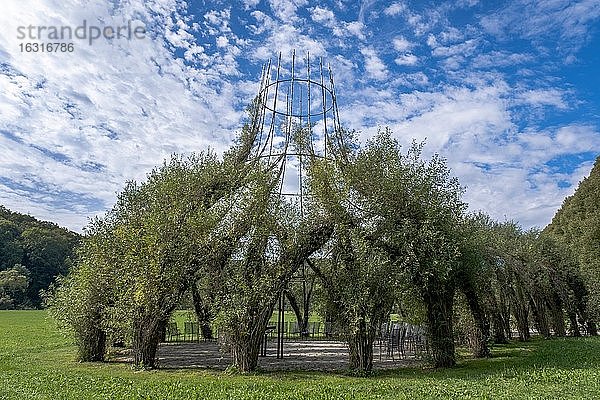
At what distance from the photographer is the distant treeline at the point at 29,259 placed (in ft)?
190

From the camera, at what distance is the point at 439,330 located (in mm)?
13930

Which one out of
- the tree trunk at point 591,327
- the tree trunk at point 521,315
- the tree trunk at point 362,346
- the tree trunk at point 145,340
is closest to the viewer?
the tree trunk at point 362,346

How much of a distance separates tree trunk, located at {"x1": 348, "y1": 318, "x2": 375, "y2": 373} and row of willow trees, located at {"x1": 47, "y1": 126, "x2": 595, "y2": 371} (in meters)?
0.03

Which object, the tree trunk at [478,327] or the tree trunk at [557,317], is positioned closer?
the tree trunk at [478,327]

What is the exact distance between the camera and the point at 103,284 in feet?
48.9

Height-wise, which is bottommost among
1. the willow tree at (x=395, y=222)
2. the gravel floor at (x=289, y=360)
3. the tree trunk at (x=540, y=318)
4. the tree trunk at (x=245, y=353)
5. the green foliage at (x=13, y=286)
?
the gravel floor at (x=289, y=360)

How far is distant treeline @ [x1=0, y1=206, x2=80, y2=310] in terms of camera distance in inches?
2276

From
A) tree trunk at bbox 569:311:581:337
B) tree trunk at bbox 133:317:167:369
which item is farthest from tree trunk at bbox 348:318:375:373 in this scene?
tree trunk at bbox 569:311:581:337

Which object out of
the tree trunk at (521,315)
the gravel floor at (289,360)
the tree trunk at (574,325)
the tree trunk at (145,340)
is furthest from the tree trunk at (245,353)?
the tree trunk at (574,325)

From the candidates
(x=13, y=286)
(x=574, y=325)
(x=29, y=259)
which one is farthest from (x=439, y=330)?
(x=29, y=259)

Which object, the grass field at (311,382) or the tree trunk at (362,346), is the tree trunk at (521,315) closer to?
the grass field at (311,382)

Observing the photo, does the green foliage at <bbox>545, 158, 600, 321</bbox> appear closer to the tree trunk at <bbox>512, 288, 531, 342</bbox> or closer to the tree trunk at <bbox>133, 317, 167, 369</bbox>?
the tree trunk at <bbox>512, 288, 531, 342</bbox>

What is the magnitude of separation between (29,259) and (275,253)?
5690 centimetres

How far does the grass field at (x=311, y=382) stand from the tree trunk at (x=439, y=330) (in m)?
0.46
